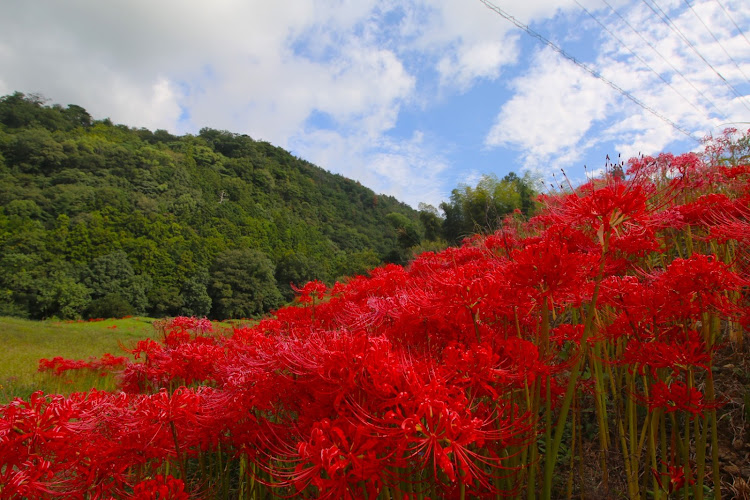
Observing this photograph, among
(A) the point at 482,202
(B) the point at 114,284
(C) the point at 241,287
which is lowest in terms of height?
(C) the point at 241,287

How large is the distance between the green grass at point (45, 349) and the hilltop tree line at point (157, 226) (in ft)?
32.1

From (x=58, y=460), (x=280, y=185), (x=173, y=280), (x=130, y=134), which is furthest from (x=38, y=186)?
(x=58, y=460)

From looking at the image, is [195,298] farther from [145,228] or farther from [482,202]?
A: [482,202]

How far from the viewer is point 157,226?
3203 centimetres

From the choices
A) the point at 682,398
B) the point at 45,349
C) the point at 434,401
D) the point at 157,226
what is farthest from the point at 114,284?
the point at 682,398

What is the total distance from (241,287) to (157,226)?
8.77 metres

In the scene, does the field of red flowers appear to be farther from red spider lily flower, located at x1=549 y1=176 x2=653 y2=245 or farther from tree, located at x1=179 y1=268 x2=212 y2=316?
tree, located at x1=179 y1=268 x2=212 y2=316

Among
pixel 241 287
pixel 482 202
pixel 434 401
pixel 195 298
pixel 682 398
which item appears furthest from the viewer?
pixel 241 287

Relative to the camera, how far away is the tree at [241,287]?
29312mm

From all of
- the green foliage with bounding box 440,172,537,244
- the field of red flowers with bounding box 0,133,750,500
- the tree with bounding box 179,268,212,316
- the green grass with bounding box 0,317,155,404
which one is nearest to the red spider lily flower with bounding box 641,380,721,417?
the field of red flowers with bounding box 0,133,750,500

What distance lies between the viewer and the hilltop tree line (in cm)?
2361

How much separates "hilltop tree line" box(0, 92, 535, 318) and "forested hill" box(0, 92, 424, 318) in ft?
0.33

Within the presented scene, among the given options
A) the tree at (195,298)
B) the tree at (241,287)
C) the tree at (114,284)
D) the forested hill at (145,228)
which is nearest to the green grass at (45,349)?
the tree at (114,284)

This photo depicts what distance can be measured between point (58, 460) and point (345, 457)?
4.01 feet
